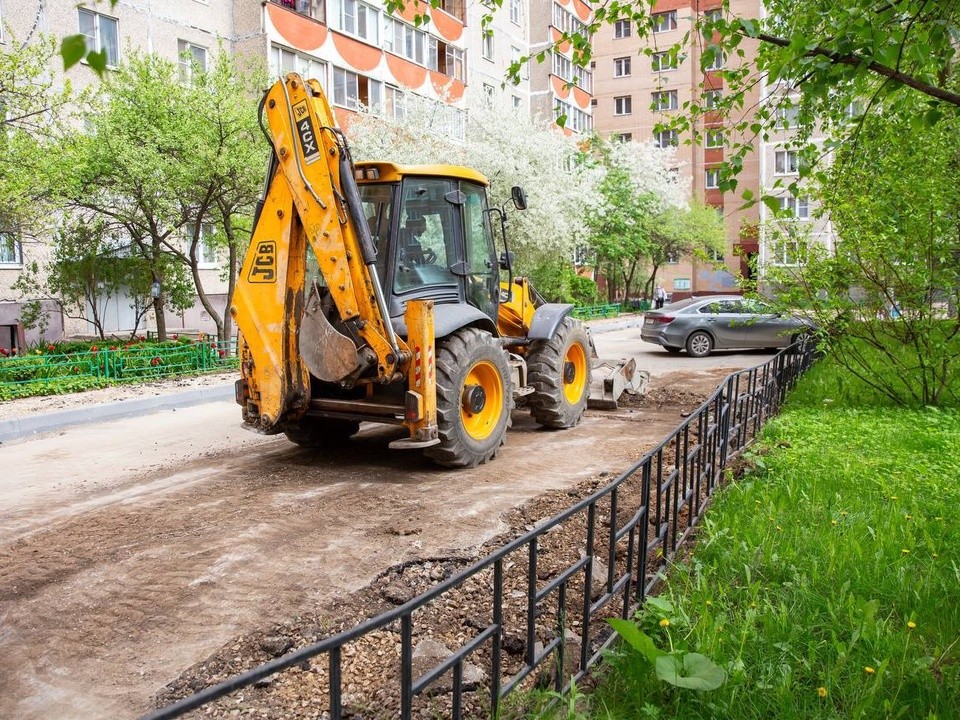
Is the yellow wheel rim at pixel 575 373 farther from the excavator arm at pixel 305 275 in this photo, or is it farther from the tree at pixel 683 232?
the tree at pixel 683 232

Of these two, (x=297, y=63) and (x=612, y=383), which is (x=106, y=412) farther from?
(x=297, y=63)

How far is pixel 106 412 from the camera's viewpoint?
11.2 meters

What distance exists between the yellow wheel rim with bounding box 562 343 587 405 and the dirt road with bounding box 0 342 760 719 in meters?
0.40

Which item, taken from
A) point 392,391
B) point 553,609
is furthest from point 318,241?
point 553,609

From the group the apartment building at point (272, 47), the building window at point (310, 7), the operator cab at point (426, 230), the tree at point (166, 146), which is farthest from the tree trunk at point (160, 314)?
the building window at point (310, 7)

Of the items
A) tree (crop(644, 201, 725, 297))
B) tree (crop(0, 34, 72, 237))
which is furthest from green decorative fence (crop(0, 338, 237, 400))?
tree (crop(644, 201, 725, 297))

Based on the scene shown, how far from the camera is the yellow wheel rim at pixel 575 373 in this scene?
9.78 metres

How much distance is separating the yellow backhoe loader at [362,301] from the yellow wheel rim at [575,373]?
6.38 feet

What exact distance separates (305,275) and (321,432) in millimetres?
1935

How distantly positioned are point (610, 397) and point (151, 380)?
7.77m

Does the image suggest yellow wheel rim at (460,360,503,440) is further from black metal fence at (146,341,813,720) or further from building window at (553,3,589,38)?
building window at (553,3,589,38)

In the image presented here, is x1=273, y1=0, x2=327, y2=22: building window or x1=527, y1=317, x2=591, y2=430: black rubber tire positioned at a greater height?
x1=273, y1=0, x2=327, y2=22: building window

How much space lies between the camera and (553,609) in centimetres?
413

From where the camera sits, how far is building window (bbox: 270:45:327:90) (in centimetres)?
2498
